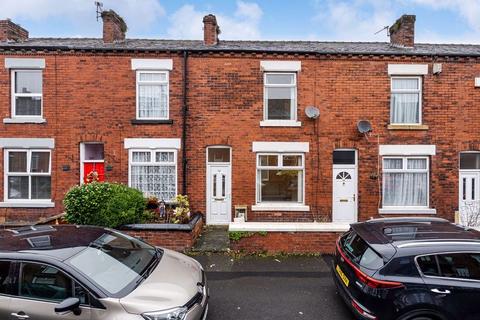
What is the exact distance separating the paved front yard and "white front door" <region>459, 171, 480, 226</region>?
6.56 m

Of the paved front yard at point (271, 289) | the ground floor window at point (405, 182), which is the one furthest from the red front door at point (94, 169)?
the ground floor window at point (405, 182)

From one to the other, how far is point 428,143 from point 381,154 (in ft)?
5.40

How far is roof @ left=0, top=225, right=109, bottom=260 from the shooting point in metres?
3.80

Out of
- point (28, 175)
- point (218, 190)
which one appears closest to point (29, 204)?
point (28, 175)

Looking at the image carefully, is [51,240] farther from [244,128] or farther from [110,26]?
[110,26]

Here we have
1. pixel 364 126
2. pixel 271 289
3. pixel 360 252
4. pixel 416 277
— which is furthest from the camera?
pixel 364 126

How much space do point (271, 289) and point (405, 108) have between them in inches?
324

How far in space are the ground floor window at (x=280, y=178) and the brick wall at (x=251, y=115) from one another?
301 millimetres

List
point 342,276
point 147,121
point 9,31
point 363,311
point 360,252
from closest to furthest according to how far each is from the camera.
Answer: point 363,311 < point 360,252 < point 342,276 < point 147,121 < point 9,31

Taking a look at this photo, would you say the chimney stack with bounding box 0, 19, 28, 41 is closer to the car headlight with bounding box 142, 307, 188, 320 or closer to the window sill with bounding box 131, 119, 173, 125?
the window sill with bounding box 131, 119, 173, 125

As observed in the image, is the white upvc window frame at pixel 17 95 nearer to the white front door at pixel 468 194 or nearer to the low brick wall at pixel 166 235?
the low brick wall at pixel 166 235

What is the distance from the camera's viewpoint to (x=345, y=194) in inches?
418

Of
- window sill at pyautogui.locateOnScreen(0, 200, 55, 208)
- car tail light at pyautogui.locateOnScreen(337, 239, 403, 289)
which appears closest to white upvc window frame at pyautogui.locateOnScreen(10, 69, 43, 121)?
window sill at pyautogui.locateOnScreen(0, 200, 55, 208)

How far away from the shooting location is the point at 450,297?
13.0 feet
